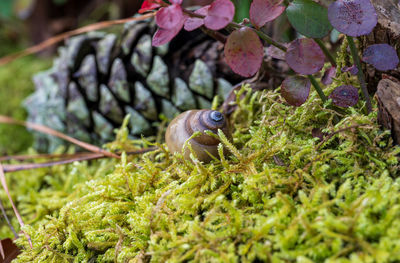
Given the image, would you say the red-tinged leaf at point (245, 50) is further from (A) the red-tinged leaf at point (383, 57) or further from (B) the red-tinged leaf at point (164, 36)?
(A) the red-tinged leaf at point (383, 57)

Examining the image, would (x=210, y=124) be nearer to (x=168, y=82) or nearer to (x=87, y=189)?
(x=87, y=189)

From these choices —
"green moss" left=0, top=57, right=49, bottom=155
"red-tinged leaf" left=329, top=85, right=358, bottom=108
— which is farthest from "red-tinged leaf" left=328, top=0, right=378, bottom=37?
"green moss" left=0, top=57, right=49, bottom=155

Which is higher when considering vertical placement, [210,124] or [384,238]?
[210,124]

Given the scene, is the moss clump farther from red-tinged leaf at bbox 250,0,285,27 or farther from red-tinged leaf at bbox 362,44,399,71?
red-tinged leaf at bbox 250,0,285,27

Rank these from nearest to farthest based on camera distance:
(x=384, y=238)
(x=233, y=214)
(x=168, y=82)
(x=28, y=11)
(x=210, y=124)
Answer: (x=384, y=238) → (x=233, y=214) → (x=210, y=124) → (x=168, y=82) → (x=28, y=11)

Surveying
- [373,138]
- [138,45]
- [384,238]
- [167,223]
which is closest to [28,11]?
[138,45]

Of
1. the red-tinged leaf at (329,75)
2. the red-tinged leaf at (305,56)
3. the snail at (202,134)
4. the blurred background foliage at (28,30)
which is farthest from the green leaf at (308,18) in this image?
the blurred background foliage at (28,30)

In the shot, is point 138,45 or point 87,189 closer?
point 87,189
